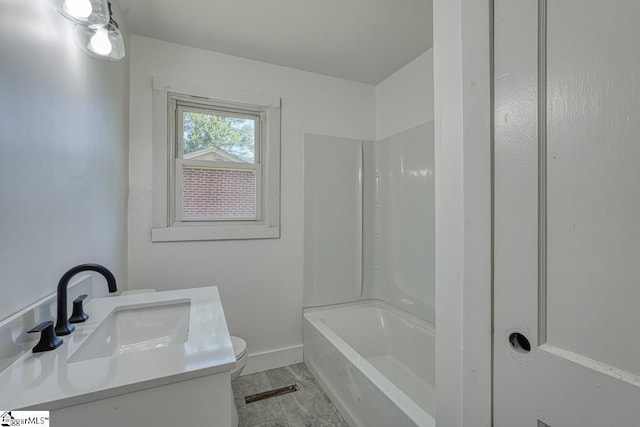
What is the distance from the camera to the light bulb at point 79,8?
984 mm

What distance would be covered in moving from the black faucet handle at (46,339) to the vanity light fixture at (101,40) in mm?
1103

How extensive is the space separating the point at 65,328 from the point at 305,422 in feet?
4.57

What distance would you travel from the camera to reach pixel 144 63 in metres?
1.95

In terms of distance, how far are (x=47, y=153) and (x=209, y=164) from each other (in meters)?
1.23

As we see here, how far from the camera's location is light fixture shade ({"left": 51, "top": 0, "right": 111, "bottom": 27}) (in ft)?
3.23

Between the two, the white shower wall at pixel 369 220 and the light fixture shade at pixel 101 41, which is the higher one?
the light fixture shade at pixel 101 41

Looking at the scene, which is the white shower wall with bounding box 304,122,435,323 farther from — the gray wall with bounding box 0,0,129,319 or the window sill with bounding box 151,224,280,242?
the gray wall with bounding box 0,0,129,319

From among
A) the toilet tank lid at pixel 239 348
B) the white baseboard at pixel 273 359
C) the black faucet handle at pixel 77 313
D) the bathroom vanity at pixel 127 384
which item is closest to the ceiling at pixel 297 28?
the black faucet handle at pixel 77 313

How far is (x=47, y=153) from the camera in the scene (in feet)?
3.11

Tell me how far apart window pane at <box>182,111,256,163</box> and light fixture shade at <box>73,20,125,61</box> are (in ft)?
2.99

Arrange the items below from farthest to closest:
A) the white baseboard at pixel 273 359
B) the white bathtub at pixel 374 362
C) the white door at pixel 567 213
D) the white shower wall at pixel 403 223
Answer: the white baseboard at pixel 273 359 → the white shower wall at pixel 403 223 → the white bathtub at pixel 374 362 → the white door at pixel 567 213

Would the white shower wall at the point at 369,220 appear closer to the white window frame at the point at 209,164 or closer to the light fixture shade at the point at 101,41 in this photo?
the white window frame at the point at 209,164

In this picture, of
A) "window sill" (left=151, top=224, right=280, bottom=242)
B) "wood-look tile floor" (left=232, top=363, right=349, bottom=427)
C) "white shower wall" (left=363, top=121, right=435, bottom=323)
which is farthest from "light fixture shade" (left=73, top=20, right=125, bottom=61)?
"wood-look tile floor" (left=232, top=363, right=349, bottom=427)

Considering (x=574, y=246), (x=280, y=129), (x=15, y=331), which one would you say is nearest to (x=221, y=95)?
(x=280, y=129)
